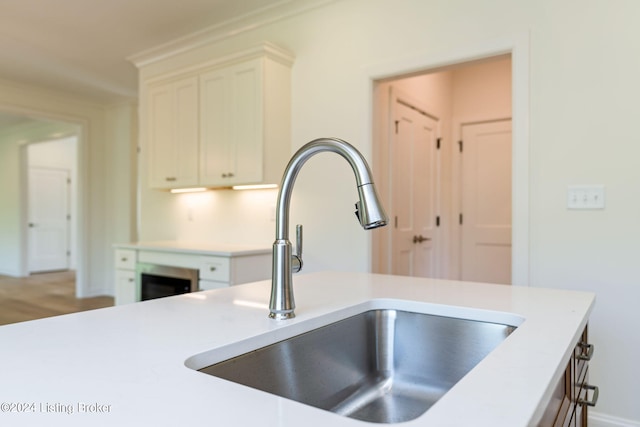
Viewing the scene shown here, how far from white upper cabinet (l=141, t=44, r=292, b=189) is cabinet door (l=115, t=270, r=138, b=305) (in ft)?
2.56

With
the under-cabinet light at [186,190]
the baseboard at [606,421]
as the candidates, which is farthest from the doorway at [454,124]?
the under-cabinet light at [186,190]

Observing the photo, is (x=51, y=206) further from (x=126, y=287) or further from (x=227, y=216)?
(x=227, y=216)

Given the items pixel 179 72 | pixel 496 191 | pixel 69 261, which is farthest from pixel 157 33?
pixel 69 261

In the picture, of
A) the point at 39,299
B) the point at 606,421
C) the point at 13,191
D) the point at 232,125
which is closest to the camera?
→ the point at 606,421

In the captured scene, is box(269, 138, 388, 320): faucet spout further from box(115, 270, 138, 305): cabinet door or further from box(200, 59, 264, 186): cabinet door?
box(115, 270, 138, 305): cabinet door

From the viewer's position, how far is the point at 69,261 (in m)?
8.52

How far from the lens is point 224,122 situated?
329cm

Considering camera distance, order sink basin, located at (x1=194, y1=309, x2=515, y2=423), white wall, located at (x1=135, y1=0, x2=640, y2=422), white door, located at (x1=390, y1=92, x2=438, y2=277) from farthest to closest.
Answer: white door, located at (x1=390, y1=92, x2=438, y2=277) < white wall, located at (x1=135, y1=0, x2=640, y2=422) < sink basin, located at (x1=194, y1=309, x2=515, y2=423)

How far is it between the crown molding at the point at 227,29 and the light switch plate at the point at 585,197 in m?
1.98

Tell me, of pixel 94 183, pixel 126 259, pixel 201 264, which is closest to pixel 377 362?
pixel 201 264

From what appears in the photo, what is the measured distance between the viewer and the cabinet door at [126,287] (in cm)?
349

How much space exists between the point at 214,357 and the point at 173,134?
3.19 metres

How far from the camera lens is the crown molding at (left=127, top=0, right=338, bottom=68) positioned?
124 inches

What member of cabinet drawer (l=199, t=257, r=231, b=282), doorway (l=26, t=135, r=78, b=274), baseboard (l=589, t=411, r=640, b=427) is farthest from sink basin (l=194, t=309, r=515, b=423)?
doorway (l=26, t=135, r=78, b=274)
